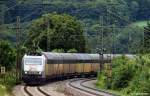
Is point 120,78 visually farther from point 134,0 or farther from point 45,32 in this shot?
point 134,0

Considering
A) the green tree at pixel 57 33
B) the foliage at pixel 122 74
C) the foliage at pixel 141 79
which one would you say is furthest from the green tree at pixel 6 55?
the green tree at pixel 57 33

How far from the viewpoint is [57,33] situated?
9094cm

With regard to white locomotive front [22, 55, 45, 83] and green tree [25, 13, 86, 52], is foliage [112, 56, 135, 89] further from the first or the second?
green tree [25, 13, 86, 52]

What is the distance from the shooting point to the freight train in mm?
47125

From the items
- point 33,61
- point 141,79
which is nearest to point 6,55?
point 33,61

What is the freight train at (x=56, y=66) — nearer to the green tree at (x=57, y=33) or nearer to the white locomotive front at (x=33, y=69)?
the white locomotive front at (x=33, y=69)

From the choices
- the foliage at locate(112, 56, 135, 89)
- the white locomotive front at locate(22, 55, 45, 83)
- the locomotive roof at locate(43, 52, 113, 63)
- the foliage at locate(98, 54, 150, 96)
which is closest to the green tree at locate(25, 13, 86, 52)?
the locomotive roof at locate(43, 52, 113, 63)

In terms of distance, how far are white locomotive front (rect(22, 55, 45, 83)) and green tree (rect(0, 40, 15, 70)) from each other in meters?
12.4

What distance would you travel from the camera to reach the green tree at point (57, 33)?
8956 cm

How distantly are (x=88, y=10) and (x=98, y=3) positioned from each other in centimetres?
213

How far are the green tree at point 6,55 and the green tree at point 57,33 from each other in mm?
24867

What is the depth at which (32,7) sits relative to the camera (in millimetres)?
73875

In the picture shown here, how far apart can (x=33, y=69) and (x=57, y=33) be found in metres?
44.1

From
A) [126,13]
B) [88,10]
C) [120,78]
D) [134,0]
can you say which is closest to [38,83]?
[120,78]
